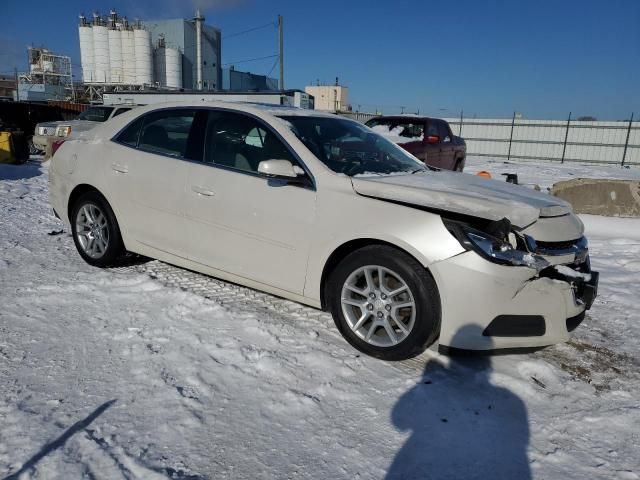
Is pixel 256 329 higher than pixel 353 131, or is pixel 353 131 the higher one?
pixel 353 131

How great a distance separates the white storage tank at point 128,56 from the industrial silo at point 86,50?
3.18 metres

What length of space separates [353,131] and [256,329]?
1920mm

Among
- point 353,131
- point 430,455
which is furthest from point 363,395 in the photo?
point 353,131

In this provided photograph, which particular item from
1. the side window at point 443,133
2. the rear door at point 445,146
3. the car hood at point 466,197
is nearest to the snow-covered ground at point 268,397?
the car hood at point 466,197

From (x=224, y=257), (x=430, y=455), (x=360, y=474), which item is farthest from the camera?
(x=224, y=257)

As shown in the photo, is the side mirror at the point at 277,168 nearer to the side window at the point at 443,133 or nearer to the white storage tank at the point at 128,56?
the side window at the point at 443,133

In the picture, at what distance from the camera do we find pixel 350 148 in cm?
379

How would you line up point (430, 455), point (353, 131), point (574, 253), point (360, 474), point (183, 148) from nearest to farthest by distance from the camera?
point (360, 474) → point (430, 455) → point (574, 253) → point (183, 148) → point (353, 131)

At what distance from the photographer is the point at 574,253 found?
3.10 meters

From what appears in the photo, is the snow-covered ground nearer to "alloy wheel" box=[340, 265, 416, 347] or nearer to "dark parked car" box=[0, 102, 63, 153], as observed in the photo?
"alloy wheel" box=[340, 265, 416, 347]

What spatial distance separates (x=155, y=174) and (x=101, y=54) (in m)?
49.9

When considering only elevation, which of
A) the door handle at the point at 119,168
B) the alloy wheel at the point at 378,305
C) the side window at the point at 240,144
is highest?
the side window at the point at 240,144

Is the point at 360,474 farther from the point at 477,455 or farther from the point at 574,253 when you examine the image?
the point at 574,253

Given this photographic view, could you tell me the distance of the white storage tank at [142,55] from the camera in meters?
45.3
